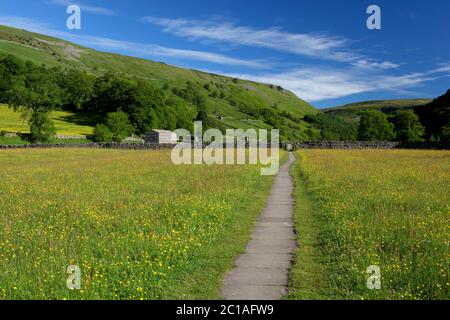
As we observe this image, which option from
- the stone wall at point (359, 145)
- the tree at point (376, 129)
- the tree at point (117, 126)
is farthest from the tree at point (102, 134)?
the tree at point (376, 129)

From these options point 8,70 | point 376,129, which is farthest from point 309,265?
point 8,70

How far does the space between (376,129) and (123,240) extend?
139m

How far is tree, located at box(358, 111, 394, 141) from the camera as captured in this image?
140125 millimetres

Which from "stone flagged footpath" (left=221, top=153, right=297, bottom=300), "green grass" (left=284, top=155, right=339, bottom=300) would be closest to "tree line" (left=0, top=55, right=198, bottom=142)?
"stone flagged footpath" (left=221, top=153, right=297, bottom=300)

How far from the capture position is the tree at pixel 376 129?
5517 inches

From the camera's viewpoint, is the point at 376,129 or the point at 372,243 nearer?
the point at 372,243

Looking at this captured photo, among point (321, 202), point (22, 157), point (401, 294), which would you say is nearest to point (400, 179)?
point (321, 202)

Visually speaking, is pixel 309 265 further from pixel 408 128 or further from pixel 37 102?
pixel 408 128

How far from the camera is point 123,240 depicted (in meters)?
11.8

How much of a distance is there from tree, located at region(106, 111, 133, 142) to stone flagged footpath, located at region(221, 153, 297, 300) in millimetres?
101252

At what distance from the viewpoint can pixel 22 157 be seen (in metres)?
55.7

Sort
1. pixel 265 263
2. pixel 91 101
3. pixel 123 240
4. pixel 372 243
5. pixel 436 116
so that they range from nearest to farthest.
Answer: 1. pixel 265 263
2. pixel 372 243
3. pixel 123 240
4. pixel 436 116
5. pixel 91 101

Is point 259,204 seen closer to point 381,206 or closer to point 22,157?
point 381,206
